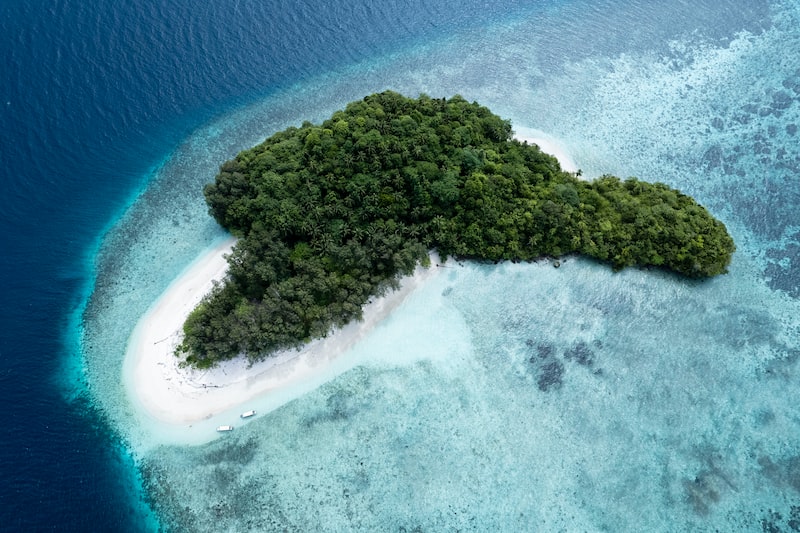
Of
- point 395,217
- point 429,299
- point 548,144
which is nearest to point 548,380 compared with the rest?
point 429,299

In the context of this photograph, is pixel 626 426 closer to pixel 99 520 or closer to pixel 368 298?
pixel 368 298

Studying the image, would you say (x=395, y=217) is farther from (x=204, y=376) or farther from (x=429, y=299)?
(x=204, y=376)

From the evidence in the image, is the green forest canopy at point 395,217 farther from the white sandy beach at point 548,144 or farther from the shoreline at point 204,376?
the white sandy beach at point 548,144

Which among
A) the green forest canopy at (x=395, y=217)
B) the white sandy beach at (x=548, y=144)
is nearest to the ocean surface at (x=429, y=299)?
the white sandy beach at (x=548, y=144)

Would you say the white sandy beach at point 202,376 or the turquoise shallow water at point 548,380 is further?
the white sandy beach at point 202,376

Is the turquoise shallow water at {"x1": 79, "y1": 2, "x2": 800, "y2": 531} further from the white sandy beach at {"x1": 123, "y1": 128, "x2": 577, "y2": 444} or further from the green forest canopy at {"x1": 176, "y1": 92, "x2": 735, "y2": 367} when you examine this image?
the green forest canopy at {"x1": 176, "y1": 92, "x2": 735, "y2": 367}

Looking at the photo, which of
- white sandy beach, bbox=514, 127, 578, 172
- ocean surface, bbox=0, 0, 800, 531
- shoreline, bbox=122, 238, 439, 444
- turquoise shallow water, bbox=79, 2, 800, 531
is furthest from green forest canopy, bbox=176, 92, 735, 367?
white sandy beach, bbox=514, 127, 578, 172

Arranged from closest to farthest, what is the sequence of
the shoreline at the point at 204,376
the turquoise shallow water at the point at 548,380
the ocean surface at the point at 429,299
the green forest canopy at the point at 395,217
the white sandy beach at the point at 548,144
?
the turquoise shallow water at the point at 548,380 < the ocean surface at the point at 429,299 < the shoreline at the point at 204,376 < the green forest canopy at the point at 395,217 < the white sandy beach at the point at 548,144
